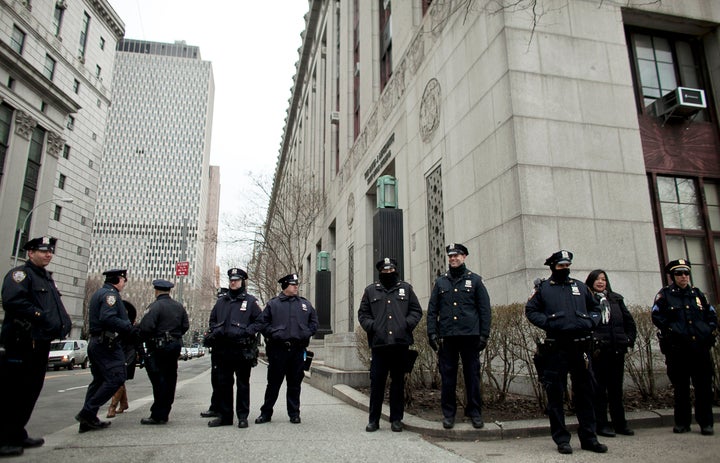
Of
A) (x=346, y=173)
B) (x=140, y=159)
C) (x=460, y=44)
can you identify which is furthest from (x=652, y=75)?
(x=140, y=159)

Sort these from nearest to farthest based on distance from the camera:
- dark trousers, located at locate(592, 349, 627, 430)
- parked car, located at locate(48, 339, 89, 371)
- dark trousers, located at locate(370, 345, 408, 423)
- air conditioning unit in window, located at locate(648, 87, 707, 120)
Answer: dark trousers, located at locate(592, 349, 627, 430) < dark trousers, located at locate(370, 345, 408, 423) < air conditioning unit in window, located at locate(648, 87, 707, 120) < parked car, located at locate(48, 339, 89, 371)

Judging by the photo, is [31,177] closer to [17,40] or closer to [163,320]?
[17,40]

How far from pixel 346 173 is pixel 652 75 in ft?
52.5

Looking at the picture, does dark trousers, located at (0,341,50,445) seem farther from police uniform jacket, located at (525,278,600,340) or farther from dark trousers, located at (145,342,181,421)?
police uniform jacket, located at (525,278,600,340)

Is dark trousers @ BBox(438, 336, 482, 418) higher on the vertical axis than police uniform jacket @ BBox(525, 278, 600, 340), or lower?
lower

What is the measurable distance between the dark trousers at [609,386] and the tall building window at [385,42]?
15.6 metres

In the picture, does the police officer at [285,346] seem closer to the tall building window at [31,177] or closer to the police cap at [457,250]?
the police cap at [457,250]

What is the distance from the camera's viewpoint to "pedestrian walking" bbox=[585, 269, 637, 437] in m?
5.59

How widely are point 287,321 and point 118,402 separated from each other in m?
3.30

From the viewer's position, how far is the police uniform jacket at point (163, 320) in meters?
6.75

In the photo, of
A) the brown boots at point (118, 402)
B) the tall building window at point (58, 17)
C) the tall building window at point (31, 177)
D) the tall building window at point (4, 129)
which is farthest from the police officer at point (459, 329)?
the tall building window at point (58, 17)

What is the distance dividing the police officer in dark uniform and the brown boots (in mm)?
1648

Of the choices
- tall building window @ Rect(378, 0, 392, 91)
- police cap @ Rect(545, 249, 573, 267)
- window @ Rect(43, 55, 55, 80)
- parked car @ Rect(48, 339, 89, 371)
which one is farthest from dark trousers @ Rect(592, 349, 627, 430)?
window @ Rect(43, 55, 55, 80)

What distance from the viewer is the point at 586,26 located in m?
10.6
